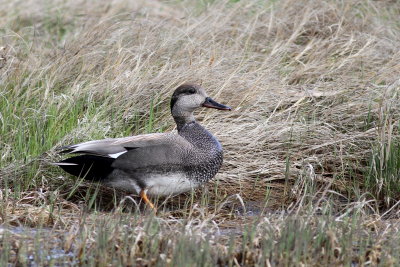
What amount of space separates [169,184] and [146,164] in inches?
6.8

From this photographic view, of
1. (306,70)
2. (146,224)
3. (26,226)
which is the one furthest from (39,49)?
(146,224)

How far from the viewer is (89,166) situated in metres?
4.93

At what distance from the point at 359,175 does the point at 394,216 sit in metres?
0.81

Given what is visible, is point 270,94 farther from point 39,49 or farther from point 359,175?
point 39,49

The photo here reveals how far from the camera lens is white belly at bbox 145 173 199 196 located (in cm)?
488

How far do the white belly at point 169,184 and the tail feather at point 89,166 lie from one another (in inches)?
9.8

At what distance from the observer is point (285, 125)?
229 inches

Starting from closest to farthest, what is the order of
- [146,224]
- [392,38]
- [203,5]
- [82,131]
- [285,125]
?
[146,224]
[82,131]
[285,125]
[392,38]
[203,5]

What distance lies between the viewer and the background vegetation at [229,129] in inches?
151

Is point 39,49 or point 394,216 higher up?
point 39,49

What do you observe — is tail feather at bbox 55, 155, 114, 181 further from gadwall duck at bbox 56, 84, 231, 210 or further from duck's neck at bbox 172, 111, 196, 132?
duck's neck at bbox 172, 111, 196, 132

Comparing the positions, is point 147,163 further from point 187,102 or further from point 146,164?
Answer: point 187,102

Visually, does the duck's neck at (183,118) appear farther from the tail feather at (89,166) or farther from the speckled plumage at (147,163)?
the tail feather at (89,166)

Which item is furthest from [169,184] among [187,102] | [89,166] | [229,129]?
[229,129]
